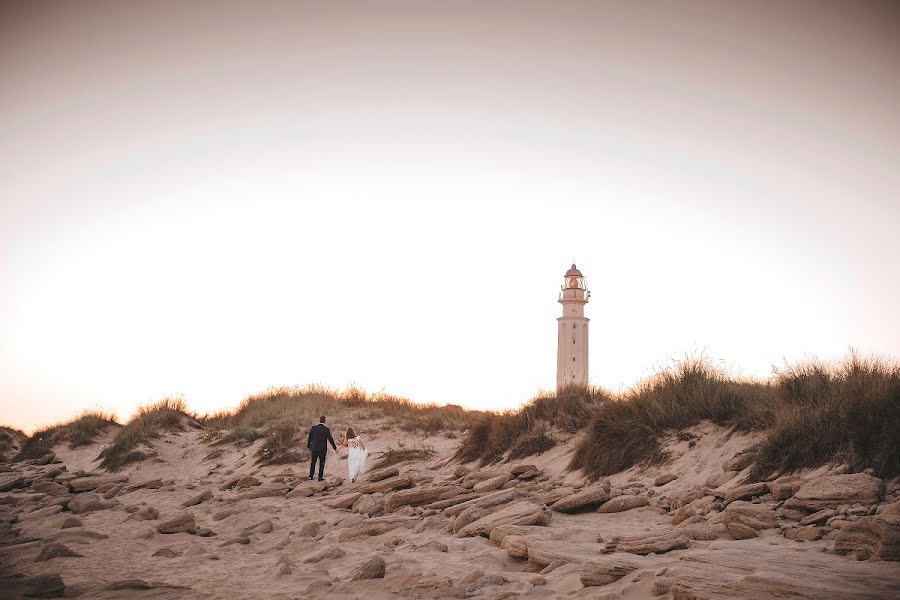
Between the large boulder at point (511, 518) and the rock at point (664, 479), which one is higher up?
the rock at point (664, 479)

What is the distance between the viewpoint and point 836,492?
682 cm

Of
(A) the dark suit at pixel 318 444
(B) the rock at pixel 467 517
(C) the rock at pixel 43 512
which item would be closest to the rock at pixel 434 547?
(B) the rock at pixel 467 517

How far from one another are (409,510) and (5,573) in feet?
18.2

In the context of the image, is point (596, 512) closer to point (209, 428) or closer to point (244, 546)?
point (244, 546)

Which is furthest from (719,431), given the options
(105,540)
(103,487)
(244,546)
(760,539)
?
(103,487)

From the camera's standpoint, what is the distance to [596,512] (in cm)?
902

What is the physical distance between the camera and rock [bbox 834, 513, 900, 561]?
17.2 ft

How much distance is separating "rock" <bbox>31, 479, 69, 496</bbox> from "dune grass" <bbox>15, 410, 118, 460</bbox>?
9.02m

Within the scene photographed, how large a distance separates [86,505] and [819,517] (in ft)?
43.2

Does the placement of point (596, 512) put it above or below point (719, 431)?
below

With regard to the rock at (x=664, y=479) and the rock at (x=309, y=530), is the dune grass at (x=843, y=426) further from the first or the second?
the rock at (x=309, y=530)

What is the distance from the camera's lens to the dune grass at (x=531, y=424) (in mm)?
14156

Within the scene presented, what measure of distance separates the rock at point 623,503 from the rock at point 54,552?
24.6 ft

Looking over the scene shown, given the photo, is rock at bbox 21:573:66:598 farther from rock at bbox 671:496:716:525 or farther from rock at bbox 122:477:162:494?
rock at bbox 122:477:162:494
